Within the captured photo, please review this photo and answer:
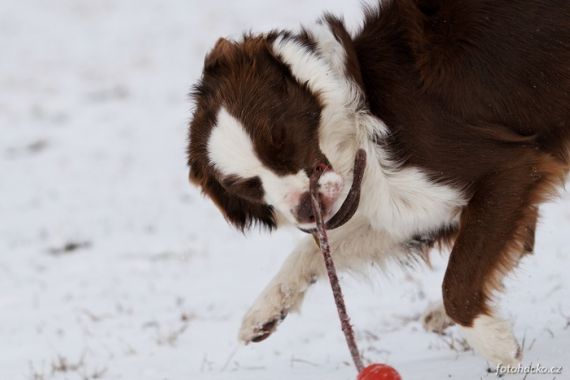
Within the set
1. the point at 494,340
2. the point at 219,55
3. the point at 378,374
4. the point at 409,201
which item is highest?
the point at 219,55

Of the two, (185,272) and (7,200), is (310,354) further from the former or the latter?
(7,200)

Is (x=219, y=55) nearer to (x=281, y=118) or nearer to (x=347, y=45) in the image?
(x=281, y=118)

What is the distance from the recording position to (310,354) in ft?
15.0

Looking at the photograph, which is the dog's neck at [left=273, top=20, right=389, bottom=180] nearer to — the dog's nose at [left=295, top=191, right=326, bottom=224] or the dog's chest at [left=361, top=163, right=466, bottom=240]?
the dog's chest at [left=361, top=163, right=466, bottom=240]

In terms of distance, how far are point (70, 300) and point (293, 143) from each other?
2975 millimetres

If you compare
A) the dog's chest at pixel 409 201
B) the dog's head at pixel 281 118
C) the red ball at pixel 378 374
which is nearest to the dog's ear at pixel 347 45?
the dog's head at pixel 281 118

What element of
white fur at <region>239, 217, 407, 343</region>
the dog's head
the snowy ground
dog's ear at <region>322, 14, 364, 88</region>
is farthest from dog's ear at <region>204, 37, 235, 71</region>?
white fur at <region>239, 217, 407, 343</region>

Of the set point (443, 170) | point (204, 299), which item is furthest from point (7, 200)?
point (443, 170)

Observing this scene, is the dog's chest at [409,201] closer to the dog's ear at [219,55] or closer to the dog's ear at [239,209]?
the dog's ear at [239,209]

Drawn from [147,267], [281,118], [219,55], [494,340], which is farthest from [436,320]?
[147,267]

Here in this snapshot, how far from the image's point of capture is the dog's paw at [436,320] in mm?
4445

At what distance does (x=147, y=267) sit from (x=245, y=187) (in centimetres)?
315

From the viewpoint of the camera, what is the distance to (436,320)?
14.6ft

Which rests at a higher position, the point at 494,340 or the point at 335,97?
the point at 335,97
